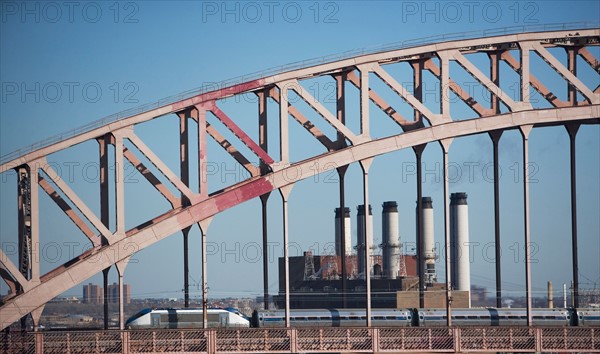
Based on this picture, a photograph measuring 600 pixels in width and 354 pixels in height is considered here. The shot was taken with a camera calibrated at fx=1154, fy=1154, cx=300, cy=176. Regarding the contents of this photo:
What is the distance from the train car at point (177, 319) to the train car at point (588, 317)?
20.1 meters

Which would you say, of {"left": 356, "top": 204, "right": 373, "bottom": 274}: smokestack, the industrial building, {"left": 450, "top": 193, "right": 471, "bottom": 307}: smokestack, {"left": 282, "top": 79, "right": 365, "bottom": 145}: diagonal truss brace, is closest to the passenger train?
{"left": 282, "top": 79, "right": 365, "bottom": 145}: diagonal truss brace

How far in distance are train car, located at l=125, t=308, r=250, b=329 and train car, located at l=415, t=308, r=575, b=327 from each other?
443 inches

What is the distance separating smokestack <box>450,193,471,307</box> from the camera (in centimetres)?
9888

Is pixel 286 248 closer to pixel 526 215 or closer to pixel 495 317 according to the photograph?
pixel 526 215

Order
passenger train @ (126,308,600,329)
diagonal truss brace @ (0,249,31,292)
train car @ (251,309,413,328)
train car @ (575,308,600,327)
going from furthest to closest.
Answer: train car @ (575,308,600,327), train car @ (251,309,413,328), passenger train @ (126,308,600,329), diagonal truss brace @ (0,249,31,292)

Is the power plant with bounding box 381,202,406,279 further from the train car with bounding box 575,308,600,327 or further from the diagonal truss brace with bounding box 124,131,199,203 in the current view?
the diagonal truss brace with bounding box 124,131,199,203

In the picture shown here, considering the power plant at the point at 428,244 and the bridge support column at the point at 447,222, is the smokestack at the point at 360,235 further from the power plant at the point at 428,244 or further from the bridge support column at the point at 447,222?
the bridge support column at the point at 447,222

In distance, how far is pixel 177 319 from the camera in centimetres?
6475

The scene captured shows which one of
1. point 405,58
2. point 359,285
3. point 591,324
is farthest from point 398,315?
point 359,285

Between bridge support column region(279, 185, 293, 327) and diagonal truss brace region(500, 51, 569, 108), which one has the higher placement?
diagonal truss brace region(500, 51, 569, 108)

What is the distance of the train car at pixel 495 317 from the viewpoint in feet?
220

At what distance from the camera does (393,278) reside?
98062 millimetres

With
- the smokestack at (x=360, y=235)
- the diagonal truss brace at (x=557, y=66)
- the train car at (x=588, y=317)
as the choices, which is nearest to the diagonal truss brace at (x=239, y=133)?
the diagonal truss brace at (x=557, y=66)

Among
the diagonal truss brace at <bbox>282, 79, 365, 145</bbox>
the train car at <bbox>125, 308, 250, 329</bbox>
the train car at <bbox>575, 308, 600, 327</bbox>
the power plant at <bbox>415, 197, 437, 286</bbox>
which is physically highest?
the diagonal truss brace at <bbox>282, 79, 365, 145</bbox>
